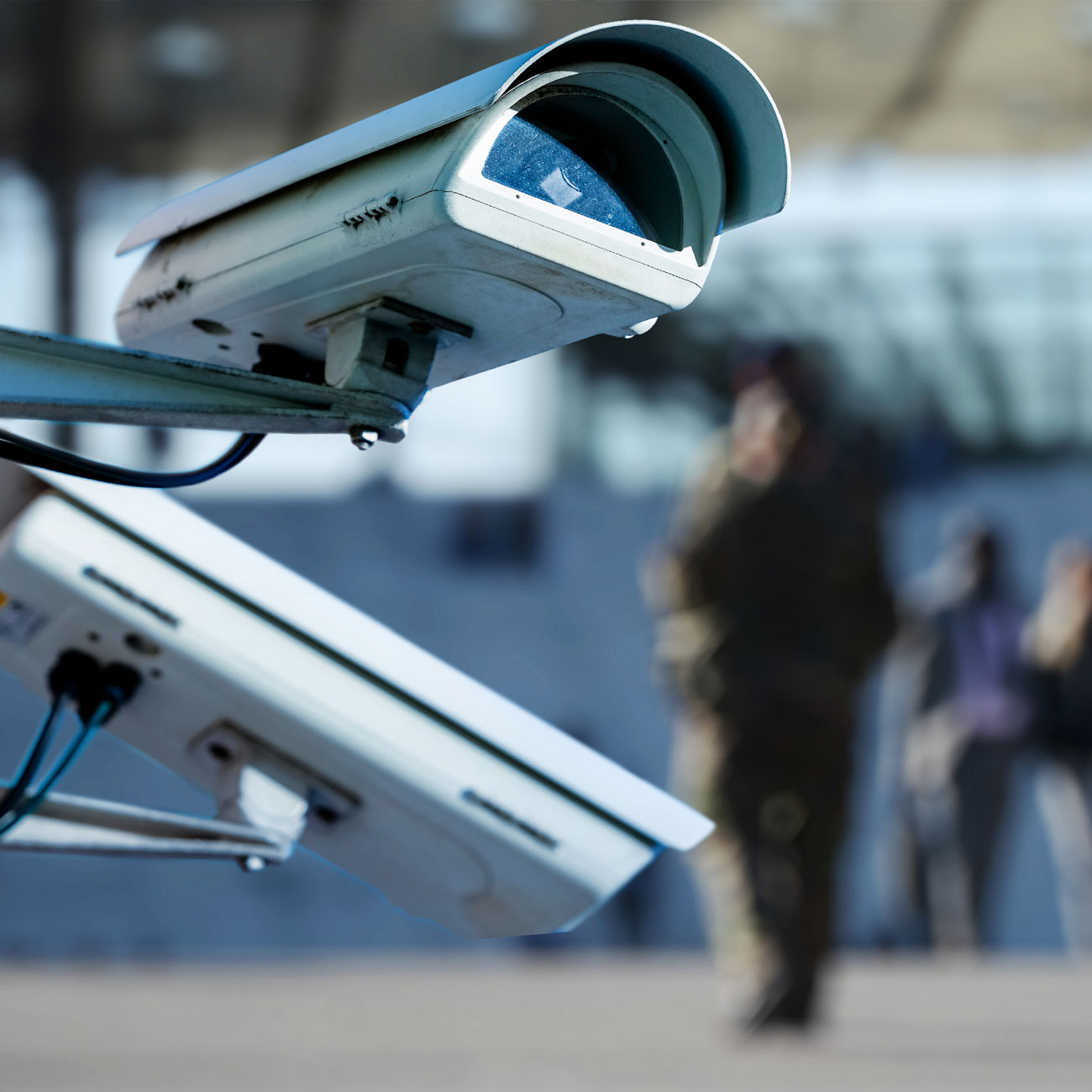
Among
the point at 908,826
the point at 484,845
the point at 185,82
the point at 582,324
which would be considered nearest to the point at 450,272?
the point at 582,324

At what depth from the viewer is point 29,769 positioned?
1364 millimetres

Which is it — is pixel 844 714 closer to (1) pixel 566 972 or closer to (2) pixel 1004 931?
(1) pixel 566 972

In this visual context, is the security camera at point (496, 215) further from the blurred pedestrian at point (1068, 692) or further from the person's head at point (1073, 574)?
the person's head at point (1073, 574)

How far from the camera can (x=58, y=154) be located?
43.0ft

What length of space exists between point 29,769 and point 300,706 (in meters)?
0.21

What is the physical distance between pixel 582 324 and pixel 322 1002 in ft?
17.4

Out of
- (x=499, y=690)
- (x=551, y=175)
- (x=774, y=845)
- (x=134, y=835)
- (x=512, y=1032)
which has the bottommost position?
(x=134, y=835)

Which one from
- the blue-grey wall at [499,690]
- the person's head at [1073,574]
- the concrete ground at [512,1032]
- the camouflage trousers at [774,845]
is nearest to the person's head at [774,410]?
the camouflage trousers at [774,845]

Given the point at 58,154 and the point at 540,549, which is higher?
the point at 58,154

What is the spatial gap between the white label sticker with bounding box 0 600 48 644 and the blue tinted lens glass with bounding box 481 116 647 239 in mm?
640

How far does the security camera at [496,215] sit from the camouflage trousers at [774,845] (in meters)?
3.64

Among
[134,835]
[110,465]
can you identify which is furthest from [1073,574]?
[110,465]

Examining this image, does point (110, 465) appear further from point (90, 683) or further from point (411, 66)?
point (411, 66)

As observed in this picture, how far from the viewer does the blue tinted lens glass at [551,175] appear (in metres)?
1.03
